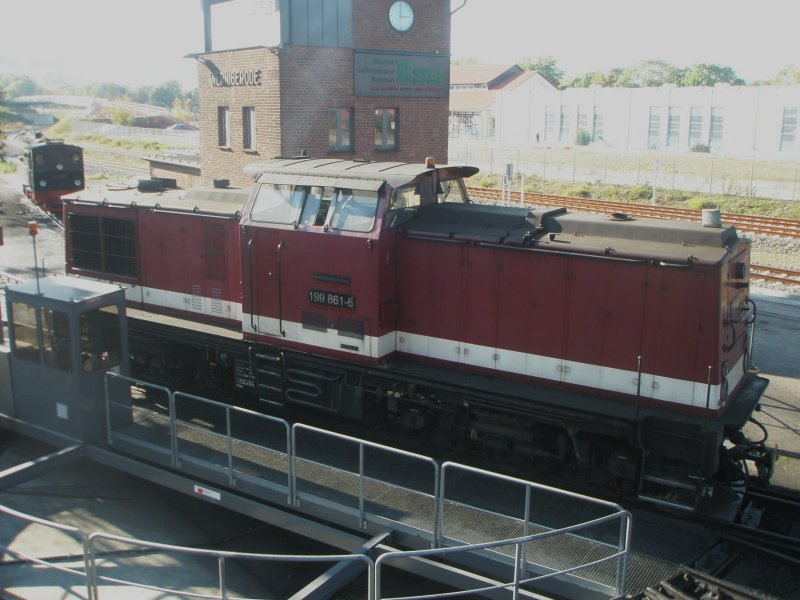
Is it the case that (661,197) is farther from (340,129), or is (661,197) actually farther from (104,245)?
(104,245)

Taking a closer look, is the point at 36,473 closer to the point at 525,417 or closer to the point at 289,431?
the point at 289,431

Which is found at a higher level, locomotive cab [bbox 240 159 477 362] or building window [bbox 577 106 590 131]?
building window [bbox 577 106 590 131]

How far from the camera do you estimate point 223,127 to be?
889 inches

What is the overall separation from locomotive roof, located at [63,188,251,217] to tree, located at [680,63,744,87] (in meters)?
95.4

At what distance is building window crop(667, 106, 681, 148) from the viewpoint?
184 ft

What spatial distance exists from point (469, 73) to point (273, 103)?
75758mm

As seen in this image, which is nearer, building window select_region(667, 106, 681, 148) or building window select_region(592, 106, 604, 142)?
building window select_region(667, 106, 681, 148)

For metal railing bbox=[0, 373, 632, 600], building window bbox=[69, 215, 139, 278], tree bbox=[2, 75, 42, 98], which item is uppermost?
tree bbox=[2, 75, 42, 98]

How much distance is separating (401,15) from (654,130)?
4151 centimetres

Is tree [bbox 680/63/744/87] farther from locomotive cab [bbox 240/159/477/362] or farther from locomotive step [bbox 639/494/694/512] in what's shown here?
locomotive step [bbox 639/494/694/512]

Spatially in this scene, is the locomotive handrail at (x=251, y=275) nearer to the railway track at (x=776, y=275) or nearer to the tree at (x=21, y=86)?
the railway track at (x=776, y=275)

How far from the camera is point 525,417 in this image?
8.53 m

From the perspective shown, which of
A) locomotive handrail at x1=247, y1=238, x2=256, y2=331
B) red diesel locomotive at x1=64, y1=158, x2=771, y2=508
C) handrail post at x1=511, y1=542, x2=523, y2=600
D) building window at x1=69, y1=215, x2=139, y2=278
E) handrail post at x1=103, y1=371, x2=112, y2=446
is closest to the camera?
handrail post at x1=511, y1=542, x2=523, y2=600

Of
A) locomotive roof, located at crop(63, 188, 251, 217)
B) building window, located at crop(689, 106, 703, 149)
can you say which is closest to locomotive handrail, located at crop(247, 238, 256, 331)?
locomotive roof, located at crop(63, 188, 251, 217)
